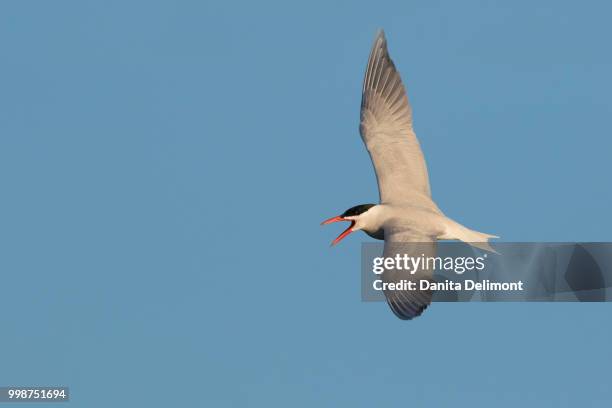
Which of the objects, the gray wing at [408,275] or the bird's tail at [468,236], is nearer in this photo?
the gray wing at [408,275]

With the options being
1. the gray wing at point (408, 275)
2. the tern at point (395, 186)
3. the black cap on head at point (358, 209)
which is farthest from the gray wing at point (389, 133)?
the gray wing at point (408, 275)

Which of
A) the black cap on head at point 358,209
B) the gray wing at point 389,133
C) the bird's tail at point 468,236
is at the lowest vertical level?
the bird's tail at point 468,236

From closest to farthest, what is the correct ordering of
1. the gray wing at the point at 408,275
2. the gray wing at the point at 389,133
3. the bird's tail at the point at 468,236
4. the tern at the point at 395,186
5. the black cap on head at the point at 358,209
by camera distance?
the gray wing at the point at 408,275
the tern at the point at 395,186
the bird's tail at the point at 468,236
the black cap on head at the point at 358,209
the gray wing at the point at 389,133

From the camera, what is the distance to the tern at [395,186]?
17.4 metres

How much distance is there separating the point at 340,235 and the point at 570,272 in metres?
3.66

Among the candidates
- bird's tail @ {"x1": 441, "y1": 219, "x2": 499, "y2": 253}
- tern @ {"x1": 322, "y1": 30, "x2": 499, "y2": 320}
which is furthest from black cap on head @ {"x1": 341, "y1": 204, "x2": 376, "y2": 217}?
bird's tail @ {"x1": 441, "y1": 219, "x2": 499, "y2": 253}

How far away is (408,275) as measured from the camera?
16.8 metres

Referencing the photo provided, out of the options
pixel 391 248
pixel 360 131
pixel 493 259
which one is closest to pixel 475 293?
pixel 493 259

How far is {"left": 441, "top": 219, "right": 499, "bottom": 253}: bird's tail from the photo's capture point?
1820 cm

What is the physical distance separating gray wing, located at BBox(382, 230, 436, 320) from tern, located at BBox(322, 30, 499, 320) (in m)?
0.01

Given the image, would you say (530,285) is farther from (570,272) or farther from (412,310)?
(412,310)

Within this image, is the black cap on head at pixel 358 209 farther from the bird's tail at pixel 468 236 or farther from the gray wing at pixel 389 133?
the bird's tail at pixel 468 236

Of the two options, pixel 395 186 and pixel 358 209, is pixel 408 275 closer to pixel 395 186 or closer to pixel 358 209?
pixel 358 209

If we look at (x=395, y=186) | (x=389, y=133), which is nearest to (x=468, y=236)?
(x=395, y=186)
